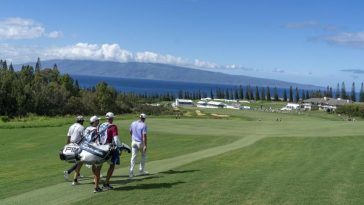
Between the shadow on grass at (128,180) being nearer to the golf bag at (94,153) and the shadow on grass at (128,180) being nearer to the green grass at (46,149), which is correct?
the green grass at (46,149)

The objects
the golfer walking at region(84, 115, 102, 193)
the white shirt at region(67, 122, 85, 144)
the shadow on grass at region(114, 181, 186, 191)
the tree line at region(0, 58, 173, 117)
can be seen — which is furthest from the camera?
the tree line at region(0, 58, 173, 117)

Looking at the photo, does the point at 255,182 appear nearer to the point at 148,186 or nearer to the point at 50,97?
the point at 148,186

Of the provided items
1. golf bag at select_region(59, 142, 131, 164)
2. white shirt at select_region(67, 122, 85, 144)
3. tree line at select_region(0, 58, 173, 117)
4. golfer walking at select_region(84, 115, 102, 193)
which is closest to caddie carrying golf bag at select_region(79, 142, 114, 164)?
golf bag at select_region(59, 142, 131, 164)

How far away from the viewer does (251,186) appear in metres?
14.7

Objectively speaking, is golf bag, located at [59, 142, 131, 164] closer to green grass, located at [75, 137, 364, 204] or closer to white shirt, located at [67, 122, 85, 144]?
green grass, located at [75, 137, 364, 204]

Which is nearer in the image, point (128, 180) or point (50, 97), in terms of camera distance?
point (128, 180)

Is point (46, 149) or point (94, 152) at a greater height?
point (94, 152)

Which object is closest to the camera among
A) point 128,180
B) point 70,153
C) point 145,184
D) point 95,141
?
point 95,141

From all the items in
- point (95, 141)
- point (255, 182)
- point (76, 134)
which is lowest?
point (255, 182)

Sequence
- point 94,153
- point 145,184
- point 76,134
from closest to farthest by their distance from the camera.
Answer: point 94,153 < point 145,184 < point 76,134

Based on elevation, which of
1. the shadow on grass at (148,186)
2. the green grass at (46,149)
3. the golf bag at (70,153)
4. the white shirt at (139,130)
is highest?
the white shirt at (139,130)

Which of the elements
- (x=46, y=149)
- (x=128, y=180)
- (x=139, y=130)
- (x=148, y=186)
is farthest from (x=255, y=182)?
(x=46, y=149)

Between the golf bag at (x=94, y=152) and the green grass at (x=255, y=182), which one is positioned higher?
the golf bag at (x=94, y=152)

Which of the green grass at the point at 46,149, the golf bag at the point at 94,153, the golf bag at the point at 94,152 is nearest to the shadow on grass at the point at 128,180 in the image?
the green grass at the point at 46,149
